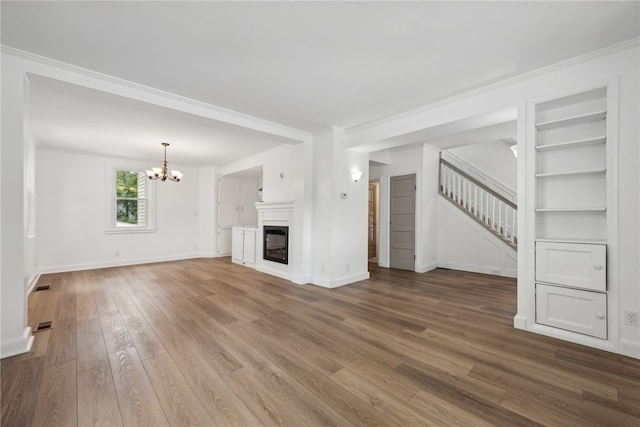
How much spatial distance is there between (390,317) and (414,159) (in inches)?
153

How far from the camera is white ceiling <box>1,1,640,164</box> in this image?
6.45 feet

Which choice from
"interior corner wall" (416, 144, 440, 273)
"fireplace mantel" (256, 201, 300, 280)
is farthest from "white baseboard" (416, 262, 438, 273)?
"fireplace mantel" (256, 201, 300, 280)

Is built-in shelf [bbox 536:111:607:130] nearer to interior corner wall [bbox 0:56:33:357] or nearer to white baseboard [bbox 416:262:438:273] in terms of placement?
white baseboard [bbox 416:262:438:273]

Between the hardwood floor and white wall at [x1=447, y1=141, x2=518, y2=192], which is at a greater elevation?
white wall at [x1=447, y1=141, x2=518, y2=192]

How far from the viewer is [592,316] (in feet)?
8.31

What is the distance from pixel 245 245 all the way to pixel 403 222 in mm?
3779

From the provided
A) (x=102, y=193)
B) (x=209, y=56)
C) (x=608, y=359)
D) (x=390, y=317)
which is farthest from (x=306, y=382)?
(x=102, y=193)

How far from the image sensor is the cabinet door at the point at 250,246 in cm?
635

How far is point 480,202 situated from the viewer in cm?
586

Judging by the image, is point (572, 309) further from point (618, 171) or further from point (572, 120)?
point (572, 120)

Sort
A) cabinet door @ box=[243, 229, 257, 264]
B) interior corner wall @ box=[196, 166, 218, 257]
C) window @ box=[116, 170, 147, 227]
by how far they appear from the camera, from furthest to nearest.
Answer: interior corner wall @ box=[196, 166, 218, 257] → window @ box=[116, 170, 147, 227] → cabinet door @ box=[243, 229, 257, 264]

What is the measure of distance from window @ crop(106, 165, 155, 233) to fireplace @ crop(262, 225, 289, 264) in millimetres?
3357

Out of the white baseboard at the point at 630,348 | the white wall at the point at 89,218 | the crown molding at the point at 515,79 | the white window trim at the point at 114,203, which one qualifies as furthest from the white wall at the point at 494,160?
the white window trim at the point at 114,203

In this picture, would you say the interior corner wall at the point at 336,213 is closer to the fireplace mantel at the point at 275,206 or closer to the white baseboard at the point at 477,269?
the fireplace mantel at the point at 275,206
